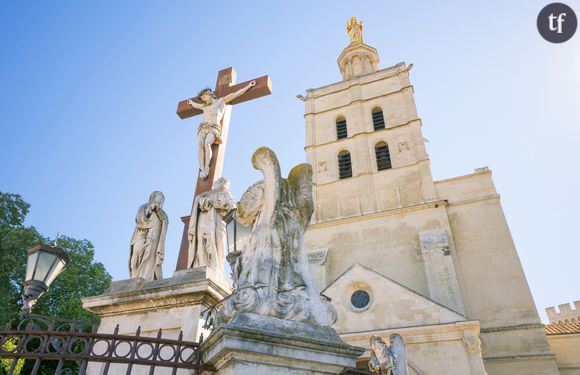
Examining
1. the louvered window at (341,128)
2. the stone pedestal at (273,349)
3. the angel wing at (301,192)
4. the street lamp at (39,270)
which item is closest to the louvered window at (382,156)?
the louvered window at (341,128)

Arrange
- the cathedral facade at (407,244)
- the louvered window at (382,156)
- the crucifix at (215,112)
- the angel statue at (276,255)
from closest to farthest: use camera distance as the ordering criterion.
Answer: the angel statue at (276,255) < the crucifix at (215,112) < the cathedral facade at (407,244) < the louvered window at (382,156)

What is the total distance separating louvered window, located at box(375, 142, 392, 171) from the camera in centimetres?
Result: 2652

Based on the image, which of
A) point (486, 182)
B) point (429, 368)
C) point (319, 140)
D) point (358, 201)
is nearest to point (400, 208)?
point (358, 201)

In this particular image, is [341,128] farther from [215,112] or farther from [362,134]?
[215,112]

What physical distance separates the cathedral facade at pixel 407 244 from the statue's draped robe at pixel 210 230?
12255 mm

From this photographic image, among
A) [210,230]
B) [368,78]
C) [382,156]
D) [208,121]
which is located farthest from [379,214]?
[210,230]

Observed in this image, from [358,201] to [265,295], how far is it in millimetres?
22308

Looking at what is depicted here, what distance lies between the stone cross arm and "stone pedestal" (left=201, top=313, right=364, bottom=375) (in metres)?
4.60

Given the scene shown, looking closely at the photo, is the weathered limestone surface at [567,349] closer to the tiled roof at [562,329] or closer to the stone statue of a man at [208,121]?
the tiled roof at [562,329]

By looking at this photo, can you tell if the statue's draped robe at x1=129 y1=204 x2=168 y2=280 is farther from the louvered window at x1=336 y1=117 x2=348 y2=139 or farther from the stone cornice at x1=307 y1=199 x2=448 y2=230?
the louvered window at x1=336 y1=117 x2=348 y2=139

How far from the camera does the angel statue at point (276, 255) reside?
3209 mm

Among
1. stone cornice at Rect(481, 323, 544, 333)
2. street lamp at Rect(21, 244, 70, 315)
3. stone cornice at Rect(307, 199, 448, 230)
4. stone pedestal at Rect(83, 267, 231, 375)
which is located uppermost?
stone cornice at Rect(307, 199, 448, 230)

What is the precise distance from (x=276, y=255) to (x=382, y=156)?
24.5 metres

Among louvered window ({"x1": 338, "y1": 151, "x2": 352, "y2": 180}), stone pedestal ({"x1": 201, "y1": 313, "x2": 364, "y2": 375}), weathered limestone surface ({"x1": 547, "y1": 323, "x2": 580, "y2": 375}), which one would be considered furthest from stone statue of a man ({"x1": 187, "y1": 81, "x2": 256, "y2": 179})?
weathered limestone surface ({"x1": 547, "y1": 323, "x2": 580, "y2": 375})
